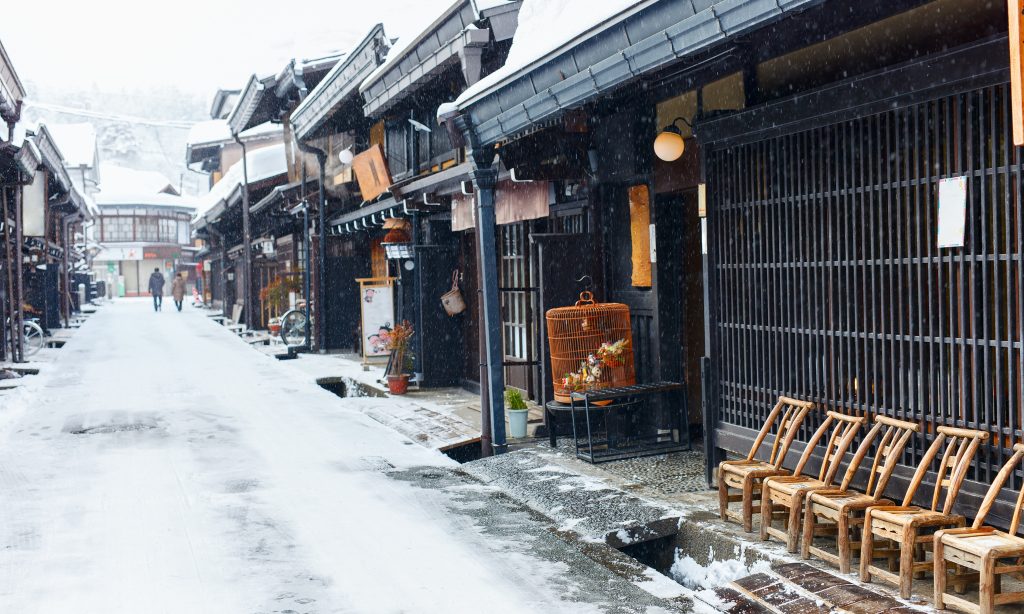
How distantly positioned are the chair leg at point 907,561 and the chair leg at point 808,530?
2.74 feet

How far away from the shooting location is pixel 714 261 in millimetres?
7984

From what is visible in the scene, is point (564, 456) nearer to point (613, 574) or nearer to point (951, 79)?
point (613, 574)

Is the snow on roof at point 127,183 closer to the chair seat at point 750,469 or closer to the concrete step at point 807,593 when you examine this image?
the chair seat at point 750,469

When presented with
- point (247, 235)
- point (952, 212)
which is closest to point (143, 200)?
point (247, 235)

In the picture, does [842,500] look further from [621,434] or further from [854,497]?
[621,434]

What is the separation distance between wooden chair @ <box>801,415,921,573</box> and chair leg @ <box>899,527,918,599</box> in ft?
1.72

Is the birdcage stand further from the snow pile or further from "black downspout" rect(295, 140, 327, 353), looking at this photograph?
"black downspout" rect(295, 140, 327, 353)

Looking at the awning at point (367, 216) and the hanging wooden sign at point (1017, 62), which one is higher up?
the awning at point (367, 216)

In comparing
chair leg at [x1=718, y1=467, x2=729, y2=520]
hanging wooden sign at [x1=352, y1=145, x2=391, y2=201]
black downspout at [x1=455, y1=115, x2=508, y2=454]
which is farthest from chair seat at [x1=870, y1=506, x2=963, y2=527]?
hanging wooden sign at [x1=352, y1=145, x2=391, y2=201]

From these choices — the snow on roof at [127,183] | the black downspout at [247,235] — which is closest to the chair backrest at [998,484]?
the black downspout at [247,235]

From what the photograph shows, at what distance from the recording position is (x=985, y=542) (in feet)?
15.8

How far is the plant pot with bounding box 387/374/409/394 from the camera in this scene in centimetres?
1541

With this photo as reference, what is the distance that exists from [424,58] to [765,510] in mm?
9623

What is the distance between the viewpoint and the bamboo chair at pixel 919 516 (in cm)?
513
